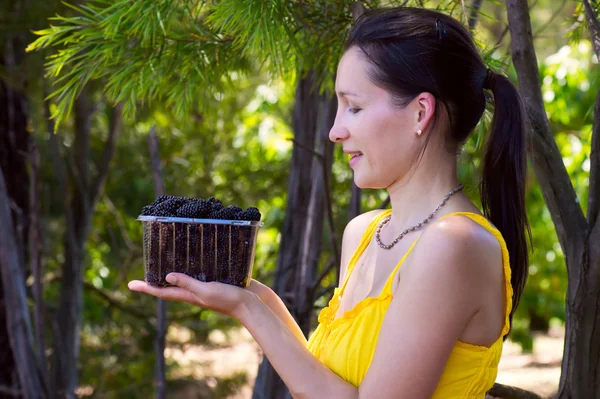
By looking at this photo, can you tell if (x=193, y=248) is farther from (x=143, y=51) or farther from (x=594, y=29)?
(x=594, y=29)

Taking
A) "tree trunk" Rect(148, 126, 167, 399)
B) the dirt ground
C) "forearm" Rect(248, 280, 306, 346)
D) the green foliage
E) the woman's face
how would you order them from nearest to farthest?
the woman's face → "forearm" Rect(248, 280, 306, 346) → the green foliage → "tree trunk" Rect(148, 126, 167, 399) → the dirt ground

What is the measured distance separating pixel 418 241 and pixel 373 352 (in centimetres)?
18

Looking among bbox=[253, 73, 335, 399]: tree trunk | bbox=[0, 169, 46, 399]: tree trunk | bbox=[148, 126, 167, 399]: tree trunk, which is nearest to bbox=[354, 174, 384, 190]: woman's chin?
bbox=[253, 73, 335, 399]: tree trunk

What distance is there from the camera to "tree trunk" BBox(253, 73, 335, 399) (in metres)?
2.06

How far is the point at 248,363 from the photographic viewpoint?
5746 mm

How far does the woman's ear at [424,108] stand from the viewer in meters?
1.12

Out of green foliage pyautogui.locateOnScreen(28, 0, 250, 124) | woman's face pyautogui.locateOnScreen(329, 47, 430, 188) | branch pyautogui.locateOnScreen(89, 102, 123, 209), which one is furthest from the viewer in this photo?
branch pyautogui.locateOnScreen(89, 102, 123, 209)

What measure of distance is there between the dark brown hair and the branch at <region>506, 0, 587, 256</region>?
204 millimetres

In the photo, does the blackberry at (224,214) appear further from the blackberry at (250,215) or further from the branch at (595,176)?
the branch at (595,176)

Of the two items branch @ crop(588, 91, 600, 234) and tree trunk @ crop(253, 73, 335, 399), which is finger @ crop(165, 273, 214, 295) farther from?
tree trunk @ crop(253, 73, 335, 399)

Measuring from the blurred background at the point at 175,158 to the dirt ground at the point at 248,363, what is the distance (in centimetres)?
4

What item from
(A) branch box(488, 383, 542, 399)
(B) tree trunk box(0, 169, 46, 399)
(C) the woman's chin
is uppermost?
(C) the woman's chin

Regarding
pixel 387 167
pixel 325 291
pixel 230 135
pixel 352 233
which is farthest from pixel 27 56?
pixel 387 167

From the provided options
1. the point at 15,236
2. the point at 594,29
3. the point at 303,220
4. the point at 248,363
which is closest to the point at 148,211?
the point at 594,29
